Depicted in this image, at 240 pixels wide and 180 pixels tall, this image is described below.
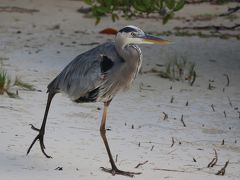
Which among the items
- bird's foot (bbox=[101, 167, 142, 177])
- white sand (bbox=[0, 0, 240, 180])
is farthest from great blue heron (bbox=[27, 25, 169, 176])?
white sand (bbox=[0, 0, 240, 180])

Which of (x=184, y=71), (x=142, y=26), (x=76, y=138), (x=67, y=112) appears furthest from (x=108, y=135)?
(x=142, y=26)

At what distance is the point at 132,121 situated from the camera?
6.48m

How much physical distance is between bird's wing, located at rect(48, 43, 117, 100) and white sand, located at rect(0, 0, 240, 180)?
1.57 feet

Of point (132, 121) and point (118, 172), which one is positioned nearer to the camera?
point (118, 172)

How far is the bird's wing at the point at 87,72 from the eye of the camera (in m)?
4.89

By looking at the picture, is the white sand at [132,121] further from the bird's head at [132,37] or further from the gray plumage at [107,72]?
the bird's head at [132,37]

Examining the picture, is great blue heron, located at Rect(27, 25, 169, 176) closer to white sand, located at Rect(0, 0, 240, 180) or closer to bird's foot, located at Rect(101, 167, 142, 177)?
bird's foot, located at Rect(101, 167, 142, 177)

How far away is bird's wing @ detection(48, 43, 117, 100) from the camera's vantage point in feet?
16.0

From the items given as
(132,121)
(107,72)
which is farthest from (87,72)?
(132,121)

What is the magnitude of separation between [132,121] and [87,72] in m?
1.63

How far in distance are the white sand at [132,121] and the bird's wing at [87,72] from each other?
0.48 metres

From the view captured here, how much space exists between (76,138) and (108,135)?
33cm

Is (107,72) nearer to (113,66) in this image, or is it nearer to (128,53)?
(113,66)

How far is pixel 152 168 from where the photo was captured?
5.04 metres
